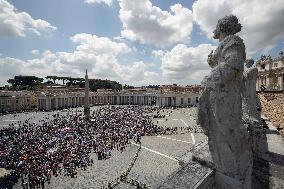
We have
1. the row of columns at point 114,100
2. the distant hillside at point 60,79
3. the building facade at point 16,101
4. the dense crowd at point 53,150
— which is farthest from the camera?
the distant hillside at point 60,79

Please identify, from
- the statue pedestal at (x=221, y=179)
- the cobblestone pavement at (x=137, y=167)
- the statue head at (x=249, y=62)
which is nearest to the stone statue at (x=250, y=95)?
the statue head at (x=249, y=62)

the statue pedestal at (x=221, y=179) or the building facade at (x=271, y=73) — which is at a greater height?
the building facade at (x=271, y=73)

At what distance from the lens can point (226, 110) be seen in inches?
124

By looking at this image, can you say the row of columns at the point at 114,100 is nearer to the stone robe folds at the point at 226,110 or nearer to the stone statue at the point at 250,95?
the stone statue at the point at 250,95

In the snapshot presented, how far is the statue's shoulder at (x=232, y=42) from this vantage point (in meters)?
3.12

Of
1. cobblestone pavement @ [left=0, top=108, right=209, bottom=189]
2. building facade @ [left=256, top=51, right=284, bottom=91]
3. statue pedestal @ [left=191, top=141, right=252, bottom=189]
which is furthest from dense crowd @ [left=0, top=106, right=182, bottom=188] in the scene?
building facade @ [left=256, top=51, right=284, bottom=91]

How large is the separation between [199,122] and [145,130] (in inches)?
1276

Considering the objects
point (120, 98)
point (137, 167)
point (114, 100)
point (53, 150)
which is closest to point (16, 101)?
point (114, 100)

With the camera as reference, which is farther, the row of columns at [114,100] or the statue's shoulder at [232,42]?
the row of columns at [114,100]

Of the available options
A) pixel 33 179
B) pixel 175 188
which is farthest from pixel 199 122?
pixel 33 179

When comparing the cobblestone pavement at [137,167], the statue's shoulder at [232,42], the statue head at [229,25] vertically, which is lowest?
the cobblestone pavement at [137,167]

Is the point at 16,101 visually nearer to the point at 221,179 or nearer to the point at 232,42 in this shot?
the point at 221,179

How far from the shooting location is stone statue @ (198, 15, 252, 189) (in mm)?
3098

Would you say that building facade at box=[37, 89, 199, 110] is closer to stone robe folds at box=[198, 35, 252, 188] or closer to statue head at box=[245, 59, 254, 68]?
statue head at box=[245, 59, 254, 68]
